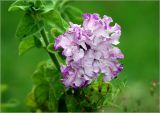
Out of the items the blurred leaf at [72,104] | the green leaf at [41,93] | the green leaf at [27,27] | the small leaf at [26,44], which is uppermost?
the green leaf at [27,27]

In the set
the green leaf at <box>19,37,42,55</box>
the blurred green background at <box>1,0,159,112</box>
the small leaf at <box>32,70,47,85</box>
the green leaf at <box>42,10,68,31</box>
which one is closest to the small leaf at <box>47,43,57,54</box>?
the green leaf at <box>42,10,68,31</box>

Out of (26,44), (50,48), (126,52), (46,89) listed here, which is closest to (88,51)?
(50,48)

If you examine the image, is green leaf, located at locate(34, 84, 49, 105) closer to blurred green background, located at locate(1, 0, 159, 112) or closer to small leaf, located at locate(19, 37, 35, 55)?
small leaf, located at locate(19, 37, 35, 55)

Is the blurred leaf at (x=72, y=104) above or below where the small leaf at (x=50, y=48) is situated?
below

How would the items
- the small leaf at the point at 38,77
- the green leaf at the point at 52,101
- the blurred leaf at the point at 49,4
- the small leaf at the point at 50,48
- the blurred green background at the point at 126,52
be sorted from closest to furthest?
the small leaf at the point at 50,48 < the blurred leaf at the point at 49,4 < the green leaf at the point at 52,101 < the small leaf at the point at 38,77 < the blurred green background at the point at 126,52

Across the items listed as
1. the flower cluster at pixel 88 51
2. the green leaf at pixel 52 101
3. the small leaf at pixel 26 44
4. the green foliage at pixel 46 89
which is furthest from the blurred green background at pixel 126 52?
the flower cluster at pixel 88 51

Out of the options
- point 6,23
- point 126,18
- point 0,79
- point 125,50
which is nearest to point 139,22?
point 126,18

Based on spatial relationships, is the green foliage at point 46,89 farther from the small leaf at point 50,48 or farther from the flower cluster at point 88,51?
the flower cluster at point 88,51
